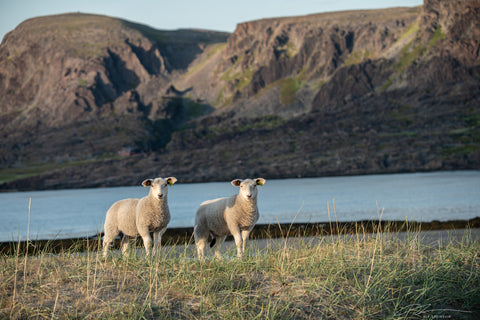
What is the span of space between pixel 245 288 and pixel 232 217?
5.22 m

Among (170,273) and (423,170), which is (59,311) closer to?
(170,273)

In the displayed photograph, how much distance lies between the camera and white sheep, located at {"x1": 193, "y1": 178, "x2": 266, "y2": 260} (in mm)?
15346

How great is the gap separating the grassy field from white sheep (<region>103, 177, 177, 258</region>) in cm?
200

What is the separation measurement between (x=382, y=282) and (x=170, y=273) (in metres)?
4.64

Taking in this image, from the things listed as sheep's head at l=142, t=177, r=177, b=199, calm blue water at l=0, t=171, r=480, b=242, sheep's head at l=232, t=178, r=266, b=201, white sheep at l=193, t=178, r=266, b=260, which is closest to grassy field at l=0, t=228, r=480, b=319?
calm blue water at l=0, t=171, r=480, b=242

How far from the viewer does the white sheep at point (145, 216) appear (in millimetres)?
14555

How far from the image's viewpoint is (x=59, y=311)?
31.1 feet

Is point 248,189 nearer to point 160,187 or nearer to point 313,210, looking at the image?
point 160,187

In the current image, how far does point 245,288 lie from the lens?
10766 mm

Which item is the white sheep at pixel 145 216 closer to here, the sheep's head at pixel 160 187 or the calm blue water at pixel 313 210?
the sheep's head at pixel 160 187

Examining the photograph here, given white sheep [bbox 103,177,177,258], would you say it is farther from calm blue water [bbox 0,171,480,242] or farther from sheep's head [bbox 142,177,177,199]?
calm blue water [bbox 0,171,480,242]

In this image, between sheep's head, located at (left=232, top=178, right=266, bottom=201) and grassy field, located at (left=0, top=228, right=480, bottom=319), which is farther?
sheep's head, located at (left=232, top=178, right=266, bottom=201)

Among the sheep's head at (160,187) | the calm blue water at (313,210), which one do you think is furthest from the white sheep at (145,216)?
the calm blue water at (313,210)

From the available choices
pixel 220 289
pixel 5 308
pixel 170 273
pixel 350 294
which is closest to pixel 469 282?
pixel 350 294
